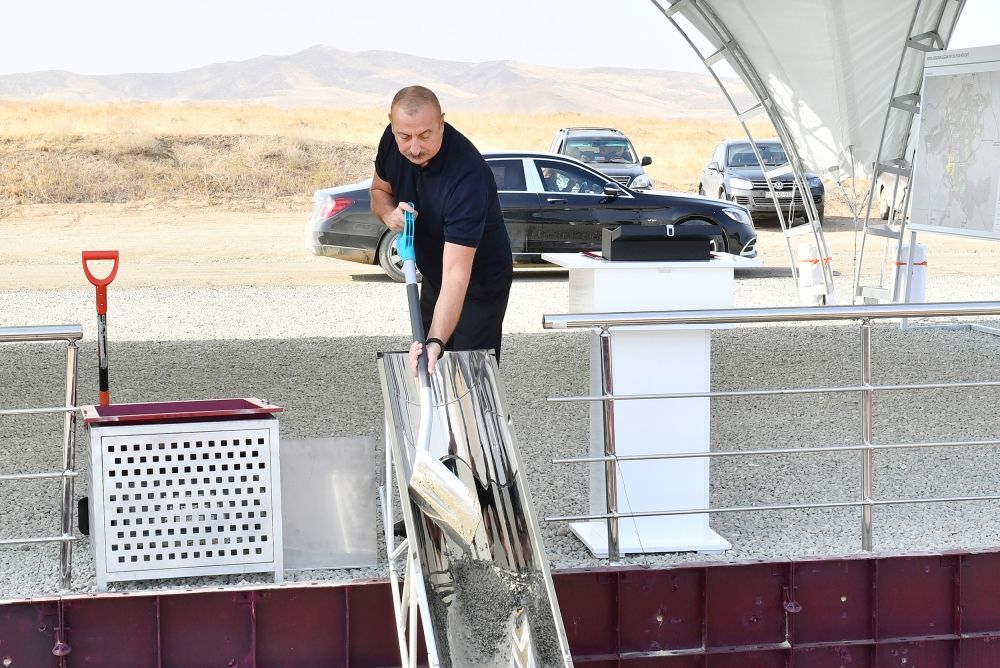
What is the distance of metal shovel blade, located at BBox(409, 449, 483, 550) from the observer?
131 inches

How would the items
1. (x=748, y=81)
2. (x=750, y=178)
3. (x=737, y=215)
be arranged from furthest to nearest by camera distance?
(x=750, y=178) < (x=737, y=215) < (x=748, y=81)

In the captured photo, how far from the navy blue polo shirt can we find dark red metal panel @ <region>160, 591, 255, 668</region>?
1.33 m

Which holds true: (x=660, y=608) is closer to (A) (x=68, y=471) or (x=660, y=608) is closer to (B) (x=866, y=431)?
(B) (x=866, y=431)

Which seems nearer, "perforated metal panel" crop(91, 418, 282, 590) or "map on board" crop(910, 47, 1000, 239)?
"perforated metal panel" crop(91, 418, 282, 590)

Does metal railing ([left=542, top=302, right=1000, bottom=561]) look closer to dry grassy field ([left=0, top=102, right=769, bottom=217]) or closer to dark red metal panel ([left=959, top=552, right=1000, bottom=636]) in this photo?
dark red metal panel ([left=959, top=552, right=1000, bottom=636])

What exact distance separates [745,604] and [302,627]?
1.60 metres

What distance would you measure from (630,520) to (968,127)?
538 centimetres

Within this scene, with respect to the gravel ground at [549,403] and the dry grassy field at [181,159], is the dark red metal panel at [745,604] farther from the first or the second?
the dry grassy field at [181,159]

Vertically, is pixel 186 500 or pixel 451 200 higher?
pixel 451 200

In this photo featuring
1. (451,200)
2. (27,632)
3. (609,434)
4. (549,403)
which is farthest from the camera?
(549,403)

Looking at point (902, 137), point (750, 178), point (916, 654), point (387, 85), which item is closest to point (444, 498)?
point (916, 654)

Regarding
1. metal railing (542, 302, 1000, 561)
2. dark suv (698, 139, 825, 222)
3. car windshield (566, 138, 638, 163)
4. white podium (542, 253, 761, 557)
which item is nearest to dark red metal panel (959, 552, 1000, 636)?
metal railing (542, 302, 1000, 561)

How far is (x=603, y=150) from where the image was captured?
2278 cm

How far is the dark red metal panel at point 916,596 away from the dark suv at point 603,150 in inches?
689
